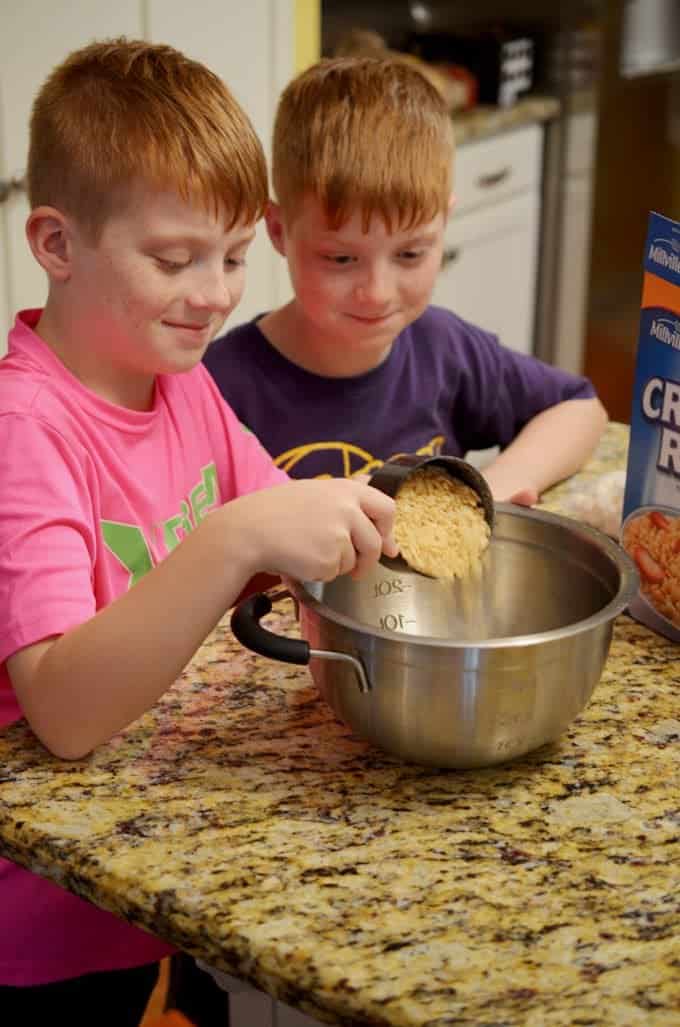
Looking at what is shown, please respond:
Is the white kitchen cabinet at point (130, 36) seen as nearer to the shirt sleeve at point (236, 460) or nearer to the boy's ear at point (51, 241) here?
the shirt sleeve at point (236, 460)

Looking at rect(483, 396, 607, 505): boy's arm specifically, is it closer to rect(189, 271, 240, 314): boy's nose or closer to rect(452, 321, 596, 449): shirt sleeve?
rect(452, 321, 596, 449): shirt sleeve

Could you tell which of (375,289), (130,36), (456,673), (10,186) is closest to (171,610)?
(456,673)

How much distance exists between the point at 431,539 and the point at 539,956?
39 centimetres

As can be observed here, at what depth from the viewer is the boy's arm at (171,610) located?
872 mm

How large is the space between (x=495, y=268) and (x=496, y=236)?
0.27 ft

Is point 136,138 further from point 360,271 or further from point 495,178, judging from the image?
point 495,178

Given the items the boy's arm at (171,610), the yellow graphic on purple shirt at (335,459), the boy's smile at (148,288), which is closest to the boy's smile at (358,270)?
the yellow graphic on purple shirt at (335,459)

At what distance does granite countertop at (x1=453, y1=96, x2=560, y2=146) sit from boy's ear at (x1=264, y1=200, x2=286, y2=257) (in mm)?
1728

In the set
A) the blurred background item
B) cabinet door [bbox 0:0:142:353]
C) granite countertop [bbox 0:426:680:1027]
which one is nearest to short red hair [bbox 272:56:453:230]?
granite countertop [bbox 0:426:680:1027]

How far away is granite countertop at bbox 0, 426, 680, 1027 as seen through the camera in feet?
2.23

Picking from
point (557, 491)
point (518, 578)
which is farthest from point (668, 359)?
point (557, 491)

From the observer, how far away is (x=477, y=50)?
11.1 ft

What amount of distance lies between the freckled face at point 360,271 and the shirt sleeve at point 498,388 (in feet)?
0.66

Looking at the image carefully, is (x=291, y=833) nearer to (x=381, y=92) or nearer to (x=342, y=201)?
(x=342, y=201)
